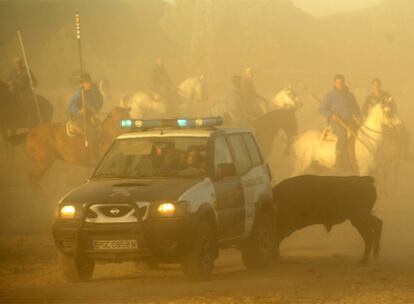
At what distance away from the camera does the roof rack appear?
13812mm

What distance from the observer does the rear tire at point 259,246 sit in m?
14.4

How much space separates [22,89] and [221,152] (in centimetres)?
1678

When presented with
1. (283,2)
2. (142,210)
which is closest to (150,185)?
(142,210)

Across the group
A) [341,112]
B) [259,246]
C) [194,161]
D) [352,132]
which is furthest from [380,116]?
[194,161]

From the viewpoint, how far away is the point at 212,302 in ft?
36.4

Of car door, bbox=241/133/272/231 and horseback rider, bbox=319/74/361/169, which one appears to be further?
horseback rider, bbox=319/74/361/169

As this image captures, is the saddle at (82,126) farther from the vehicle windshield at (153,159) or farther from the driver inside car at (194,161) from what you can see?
the driver inside car at (194,161)

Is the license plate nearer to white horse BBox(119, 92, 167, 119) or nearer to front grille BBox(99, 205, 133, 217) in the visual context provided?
front grille BBox(99, 205, 133, 217)

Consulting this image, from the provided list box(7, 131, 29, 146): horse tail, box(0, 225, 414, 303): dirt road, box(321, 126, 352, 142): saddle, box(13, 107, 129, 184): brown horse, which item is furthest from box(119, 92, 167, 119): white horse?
box(0, 225, 414, 303): dirt road

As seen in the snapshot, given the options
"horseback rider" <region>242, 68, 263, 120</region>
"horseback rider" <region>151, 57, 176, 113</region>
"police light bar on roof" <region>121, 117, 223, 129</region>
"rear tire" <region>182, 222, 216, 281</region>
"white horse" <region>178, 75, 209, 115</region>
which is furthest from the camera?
"white horse" <region>178, 75, 209, 115</region>

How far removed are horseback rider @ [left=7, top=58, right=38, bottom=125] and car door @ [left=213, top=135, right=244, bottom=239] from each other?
16.4 metres

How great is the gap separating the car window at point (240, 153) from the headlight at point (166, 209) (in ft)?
6.19

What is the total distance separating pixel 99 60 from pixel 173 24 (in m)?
20.6

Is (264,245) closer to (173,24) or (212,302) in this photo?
(212,302)
